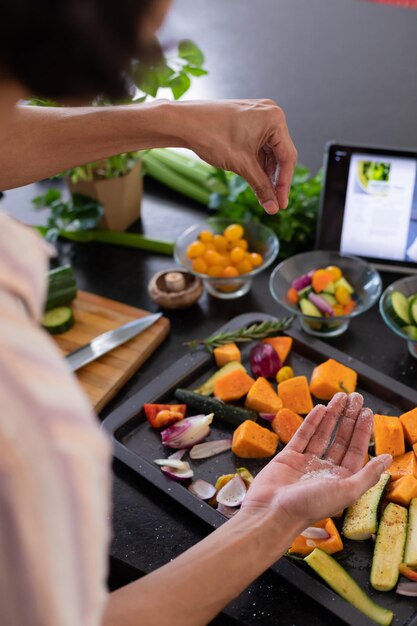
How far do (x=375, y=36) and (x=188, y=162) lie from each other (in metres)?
1.18

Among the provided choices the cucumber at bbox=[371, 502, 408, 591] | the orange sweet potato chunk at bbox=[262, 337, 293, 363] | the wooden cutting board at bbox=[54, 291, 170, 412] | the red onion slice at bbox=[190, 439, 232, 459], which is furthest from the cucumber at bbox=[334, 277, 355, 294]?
the cucumber at bbox=[371, 502, 408, 591]

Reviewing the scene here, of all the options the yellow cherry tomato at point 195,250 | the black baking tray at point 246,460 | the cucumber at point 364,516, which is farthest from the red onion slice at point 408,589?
the yellow cherry tomato at point 195,250

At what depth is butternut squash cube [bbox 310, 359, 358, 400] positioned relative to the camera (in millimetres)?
1611

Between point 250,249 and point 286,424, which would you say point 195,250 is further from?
point 286,424

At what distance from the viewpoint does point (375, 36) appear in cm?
304

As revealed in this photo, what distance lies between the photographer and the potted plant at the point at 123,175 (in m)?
2.00

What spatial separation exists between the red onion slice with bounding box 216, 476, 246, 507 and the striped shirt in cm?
73

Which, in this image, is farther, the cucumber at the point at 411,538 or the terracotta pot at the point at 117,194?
the terracotta pot at the point at 117,194

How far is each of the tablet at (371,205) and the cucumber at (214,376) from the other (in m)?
0.50

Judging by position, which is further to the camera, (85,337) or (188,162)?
(188,162)

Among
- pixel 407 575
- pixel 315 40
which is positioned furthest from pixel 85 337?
pixel 315 40

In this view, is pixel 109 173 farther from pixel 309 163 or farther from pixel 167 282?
pixel 309 163

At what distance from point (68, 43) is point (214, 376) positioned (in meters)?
1.13

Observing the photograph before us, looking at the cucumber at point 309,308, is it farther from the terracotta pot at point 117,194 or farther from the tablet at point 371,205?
the terracotta pot at point 117,194
